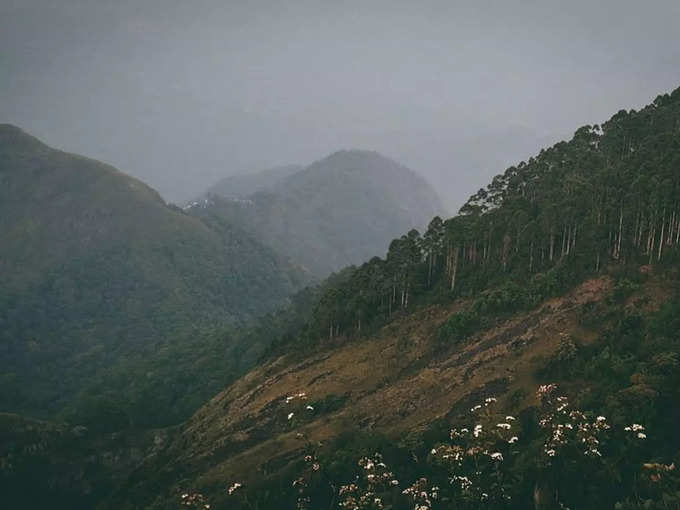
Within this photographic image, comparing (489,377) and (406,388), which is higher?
(489,377)

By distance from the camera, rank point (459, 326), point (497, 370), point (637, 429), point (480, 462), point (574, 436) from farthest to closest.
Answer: point (459, 326)
point (497, 370)
point (480, 462)
point (574, 436)
point (637, 429)

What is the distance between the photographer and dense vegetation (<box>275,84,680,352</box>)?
9538cm

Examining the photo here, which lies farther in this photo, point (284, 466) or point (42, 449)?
point (42, 449)

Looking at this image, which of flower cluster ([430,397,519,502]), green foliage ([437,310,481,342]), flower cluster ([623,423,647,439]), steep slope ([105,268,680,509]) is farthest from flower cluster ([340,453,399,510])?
green foliage ([437,310,481,342])

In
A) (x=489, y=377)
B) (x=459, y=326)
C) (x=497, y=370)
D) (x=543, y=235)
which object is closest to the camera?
(x=489, y=377)

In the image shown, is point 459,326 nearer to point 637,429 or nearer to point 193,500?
point 637,429

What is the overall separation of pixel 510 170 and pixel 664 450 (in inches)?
3898

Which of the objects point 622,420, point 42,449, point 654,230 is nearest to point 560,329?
point 654,230

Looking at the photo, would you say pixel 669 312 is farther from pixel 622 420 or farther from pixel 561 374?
pixel 622 420

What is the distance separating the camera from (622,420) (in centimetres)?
5466

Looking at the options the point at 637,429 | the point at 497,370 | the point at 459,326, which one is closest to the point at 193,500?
the point at 497,370

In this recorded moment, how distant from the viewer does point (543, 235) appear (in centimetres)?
11244

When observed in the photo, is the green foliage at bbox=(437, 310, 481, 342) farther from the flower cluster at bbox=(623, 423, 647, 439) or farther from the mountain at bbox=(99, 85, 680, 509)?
the flower cluster at bbox=(623, 423, 647, 439)

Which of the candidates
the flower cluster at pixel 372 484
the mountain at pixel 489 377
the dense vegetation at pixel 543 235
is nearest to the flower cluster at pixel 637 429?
the mountain at pixel 489 377
